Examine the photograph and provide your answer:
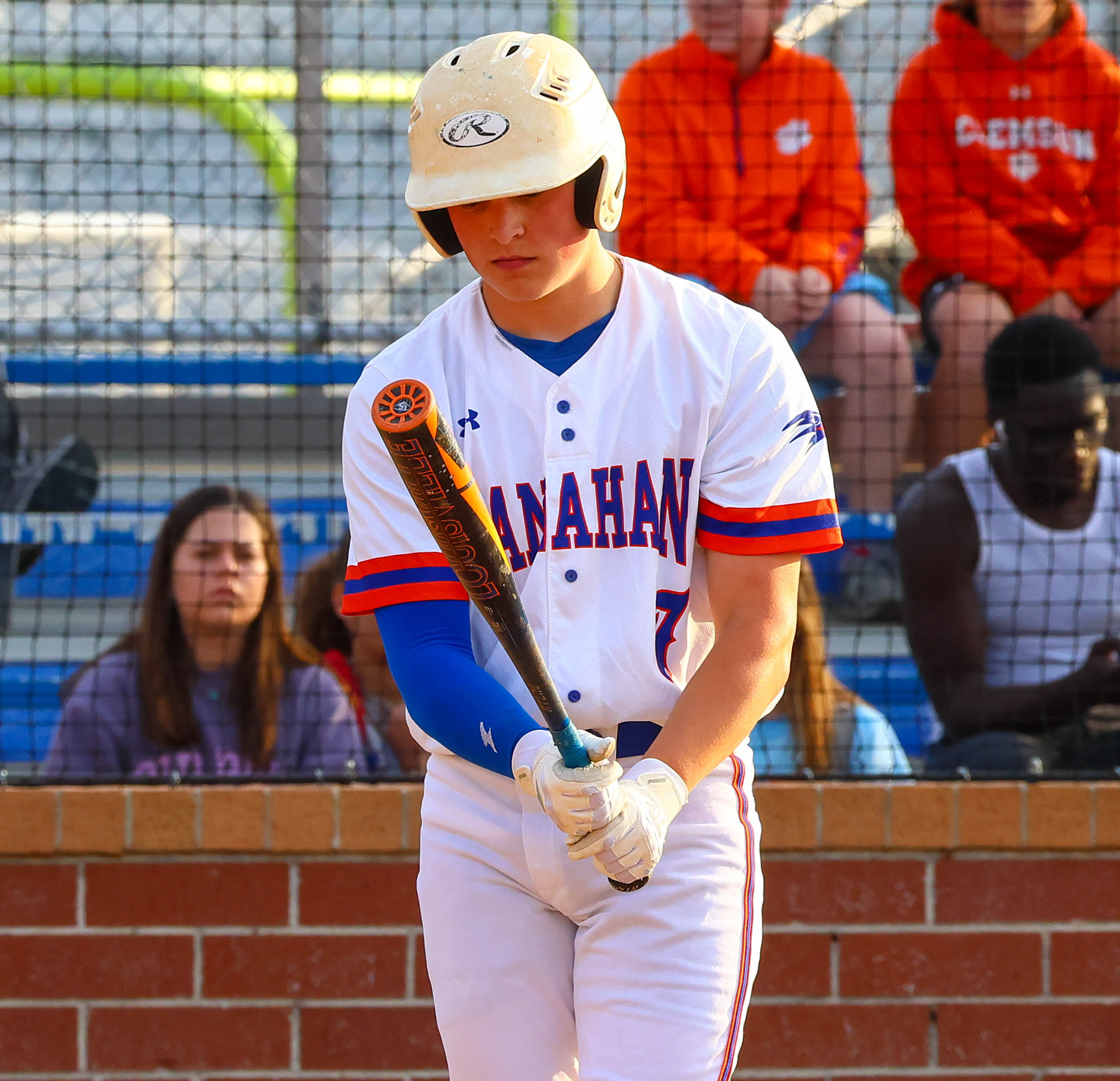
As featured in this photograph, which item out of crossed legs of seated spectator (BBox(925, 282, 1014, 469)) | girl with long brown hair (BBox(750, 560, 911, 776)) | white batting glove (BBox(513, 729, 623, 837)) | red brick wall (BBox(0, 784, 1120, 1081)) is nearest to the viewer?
white batting glove (BBox(513, 729, 623, 837))

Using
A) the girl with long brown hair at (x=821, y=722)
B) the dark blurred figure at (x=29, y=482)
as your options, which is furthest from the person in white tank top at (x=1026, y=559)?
the dark blurred figure at (x=29, y=482)

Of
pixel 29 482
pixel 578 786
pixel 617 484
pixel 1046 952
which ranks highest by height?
pixel 29 482

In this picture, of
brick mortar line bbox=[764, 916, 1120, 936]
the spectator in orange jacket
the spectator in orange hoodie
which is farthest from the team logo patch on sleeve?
the spectator in orange hoodie

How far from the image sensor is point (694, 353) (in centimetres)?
194

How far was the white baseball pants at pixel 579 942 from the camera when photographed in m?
1.85

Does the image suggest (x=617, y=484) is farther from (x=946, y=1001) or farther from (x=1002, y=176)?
(x=1002, y=176)

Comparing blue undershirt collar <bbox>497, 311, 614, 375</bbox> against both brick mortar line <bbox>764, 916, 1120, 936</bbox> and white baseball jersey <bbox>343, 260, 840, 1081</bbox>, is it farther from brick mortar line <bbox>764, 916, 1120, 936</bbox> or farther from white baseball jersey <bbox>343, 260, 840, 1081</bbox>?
brick mortar line <bbox>764, 916, 1120, 936</bbox>

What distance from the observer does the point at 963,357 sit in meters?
4.24

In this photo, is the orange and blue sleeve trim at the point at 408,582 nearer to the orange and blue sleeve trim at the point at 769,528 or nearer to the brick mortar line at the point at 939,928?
the orange and blue sleeve trim at the point at 769,528

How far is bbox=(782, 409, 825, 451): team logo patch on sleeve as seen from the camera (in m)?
1.95

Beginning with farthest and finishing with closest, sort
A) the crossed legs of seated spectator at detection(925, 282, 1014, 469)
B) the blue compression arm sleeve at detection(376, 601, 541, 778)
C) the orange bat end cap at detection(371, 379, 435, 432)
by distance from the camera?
the crossed legs of seated spectator at detection(925, 282, 1014, 469)
the blue compression arm sleeve at detection(376, 601, 541, 778)
the orange bat end cap at detection(371, 379, 435, 432)

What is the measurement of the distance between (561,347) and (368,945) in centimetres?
164

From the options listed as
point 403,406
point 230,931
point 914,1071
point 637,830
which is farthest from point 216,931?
point 403,406

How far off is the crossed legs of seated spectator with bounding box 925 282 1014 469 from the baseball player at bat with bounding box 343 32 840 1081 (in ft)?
7.77
